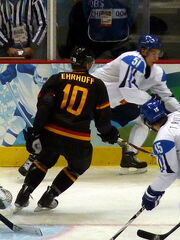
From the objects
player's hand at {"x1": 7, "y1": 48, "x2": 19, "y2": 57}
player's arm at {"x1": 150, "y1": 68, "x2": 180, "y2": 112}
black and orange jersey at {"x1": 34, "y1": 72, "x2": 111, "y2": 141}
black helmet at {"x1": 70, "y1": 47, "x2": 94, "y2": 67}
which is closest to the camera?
black and orange jersey at {"x1": 34, "y1": 72, "x2": 111, "y2": 141}

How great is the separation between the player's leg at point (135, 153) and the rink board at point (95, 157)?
0.20 m

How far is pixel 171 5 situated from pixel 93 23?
66 centimetres

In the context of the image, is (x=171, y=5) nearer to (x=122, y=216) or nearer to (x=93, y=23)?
(x=93, y=23)

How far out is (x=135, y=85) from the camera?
5.45m

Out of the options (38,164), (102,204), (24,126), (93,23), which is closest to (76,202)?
(102,204)

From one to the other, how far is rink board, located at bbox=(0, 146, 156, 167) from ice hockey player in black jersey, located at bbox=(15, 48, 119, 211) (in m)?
1.44

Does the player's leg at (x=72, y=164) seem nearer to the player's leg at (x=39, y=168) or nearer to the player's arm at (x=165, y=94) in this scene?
the player's leg at (x=39, y=168)

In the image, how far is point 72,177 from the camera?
14.6 ft

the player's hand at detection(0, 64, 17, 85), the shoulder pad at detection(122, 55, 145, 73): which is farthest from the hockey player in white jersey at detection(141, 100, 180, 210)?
the player's hand at detection(0, 64, 17, 85)

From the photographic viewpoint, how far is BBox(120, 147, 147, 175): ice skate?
5.73m

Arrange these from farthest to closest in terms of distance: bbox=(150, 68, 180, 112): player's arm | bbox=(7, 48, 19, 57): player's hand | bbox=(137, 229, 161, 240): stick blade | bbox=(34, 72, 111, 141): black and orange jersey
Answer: bbox=(7, 48, 19, 57): player's hand → bbox=(150, 68, 180, 112): player's arm → bbox=(34, 72, 111, 141): black and orange jersey → bbox=(137, 229, 161, 240): stick blade

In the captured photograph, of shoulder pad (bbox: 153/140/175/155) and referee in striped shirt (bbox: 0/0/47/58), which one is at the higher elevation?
shoulder pad (bbox: 153/140/175/155)

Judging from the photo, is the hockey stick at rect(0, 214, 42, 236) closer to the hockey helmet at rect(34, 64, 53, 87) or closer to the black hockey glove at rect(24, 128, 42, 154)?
the black hockey glove at rect(24, 128, 42, 154)

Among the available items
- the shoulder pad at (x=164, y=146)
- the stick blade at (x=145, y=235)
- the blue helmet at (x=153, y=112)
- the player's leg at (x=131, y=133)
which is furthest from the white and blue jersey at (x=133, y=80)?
the shoulder pad at (x=164, y=146)
